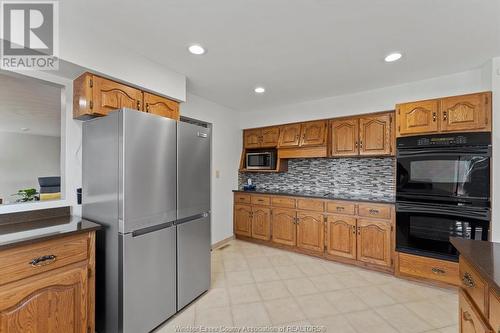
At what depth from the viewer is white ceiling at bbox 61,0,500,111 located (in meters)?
1.54

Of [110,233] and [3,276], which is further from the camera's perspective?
[110,233]

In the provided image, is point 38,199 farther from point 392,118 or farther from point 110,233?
point 392,118

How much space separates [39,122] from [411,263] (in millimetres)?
5811

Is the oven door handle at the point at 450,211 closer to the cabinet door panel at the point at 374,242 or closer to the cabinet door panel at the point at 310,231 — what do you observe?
the cabinet door panel at the point at 374,242

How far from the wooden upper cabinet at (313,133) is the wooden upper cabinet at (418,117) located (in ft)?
3.38

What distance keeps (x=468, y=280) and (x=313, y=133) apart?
270cm

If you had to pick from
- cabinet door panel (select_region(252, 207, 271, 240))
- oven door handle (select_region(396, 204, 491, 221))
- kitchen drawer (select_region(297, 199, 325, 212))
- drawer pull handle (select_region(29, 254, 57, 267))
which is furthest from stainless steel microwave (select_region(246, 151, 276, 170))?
drawer pull handle (select_region(29, 254, 57, 267))

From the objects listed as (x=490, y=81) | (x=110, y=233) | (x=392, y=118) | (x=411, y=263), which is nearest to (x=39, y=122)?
(x=110, y=233)

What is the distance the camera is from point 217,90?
3184 mm

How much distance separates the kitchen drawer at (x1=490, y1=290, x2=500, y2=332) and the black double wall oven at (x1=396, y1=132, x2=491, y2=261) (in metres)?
1.88

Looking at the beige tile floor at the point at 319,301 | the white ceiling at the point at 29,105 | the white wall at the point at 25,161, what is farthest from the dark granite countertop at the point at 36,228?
the beige tile floor at the point at 319,301

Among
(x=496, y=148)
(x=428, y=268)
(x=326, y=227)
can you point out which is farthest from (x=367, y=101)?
(x=428, y=268)

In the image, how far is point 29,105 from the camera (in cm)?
299

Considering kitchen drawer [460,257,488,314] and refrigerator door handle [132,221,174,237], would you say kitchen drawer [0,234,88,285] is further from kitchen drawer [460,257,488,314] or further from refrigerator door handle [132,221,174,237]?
kitchen drawer [460,257,488,314]
